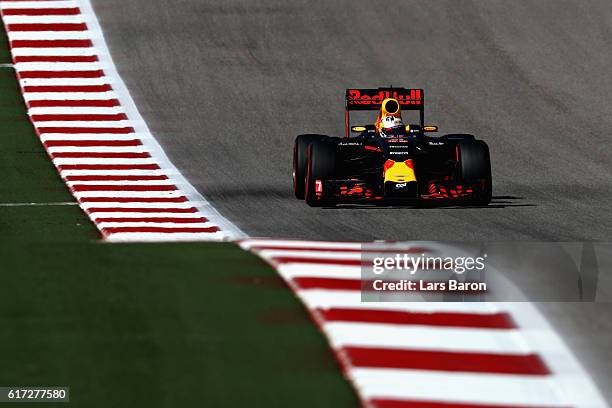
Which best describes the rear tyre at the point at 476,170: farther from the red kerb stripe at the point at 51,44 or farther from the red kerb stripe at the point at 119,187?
the red kerb stripe at the point at 51,44

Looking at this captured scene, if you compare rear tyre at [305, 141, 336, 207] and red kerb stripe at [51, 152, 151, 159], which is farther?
red kerb stripe at [51, 152, 151, 159]

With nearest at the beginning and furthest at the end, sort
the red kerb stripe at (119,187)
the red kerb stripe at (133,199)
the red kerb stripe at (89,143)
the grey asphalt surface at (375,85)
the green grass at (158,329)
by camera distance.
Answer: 1. the green grass at (158,329)
2. the grey asphalt surface at (375,85)
3. the red kerb stripe at (133,199)
4. the red kerb stripe at (119,187)
5. the red kerb stripe at (89,143)

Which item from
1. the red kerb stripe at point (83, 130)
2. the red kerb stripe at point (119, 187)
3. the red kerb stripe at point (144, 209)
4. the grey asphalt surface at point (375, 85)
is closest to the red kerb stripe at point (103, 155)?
the grey asphalt surface at point (375, 85)

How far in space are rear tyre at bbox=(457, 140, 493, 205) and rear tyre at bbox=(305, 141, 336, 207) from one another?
1.28m

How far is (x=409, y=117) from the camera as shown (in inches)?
904

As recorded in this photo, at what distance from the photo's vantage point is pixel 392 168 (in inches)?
596

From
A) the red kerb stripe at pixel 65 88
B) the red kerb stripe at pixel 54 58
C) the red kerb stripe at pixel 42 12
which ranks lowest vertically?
the red kerb stripe at pixel 65 88

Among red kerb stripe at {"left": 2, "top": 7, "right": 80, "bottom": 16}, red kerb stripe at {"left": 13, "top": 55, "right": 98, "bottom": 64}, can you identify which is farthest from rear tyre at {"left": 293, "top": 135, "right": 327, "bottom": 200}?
red kerb stripe at {"left": 2, "top": 7, "right": 80, "bottom": 16}

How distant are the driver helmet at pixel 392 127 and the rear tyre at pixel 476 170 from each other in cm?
80

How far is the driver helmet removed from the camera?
1593 centimetres

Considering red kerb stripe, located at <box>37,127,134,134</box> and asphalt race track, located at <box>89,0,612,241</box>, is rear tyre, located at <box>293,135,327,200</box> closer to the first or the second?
asphalt race track, located at <box>89,0,612,241</box>

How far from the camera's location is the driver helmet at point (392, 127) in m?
15.9

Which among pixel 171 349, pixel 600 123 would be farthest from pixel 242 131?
pixel 171 349

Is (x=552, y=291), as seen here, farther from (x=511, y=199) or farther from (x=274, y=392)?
(x=511, y=199)
